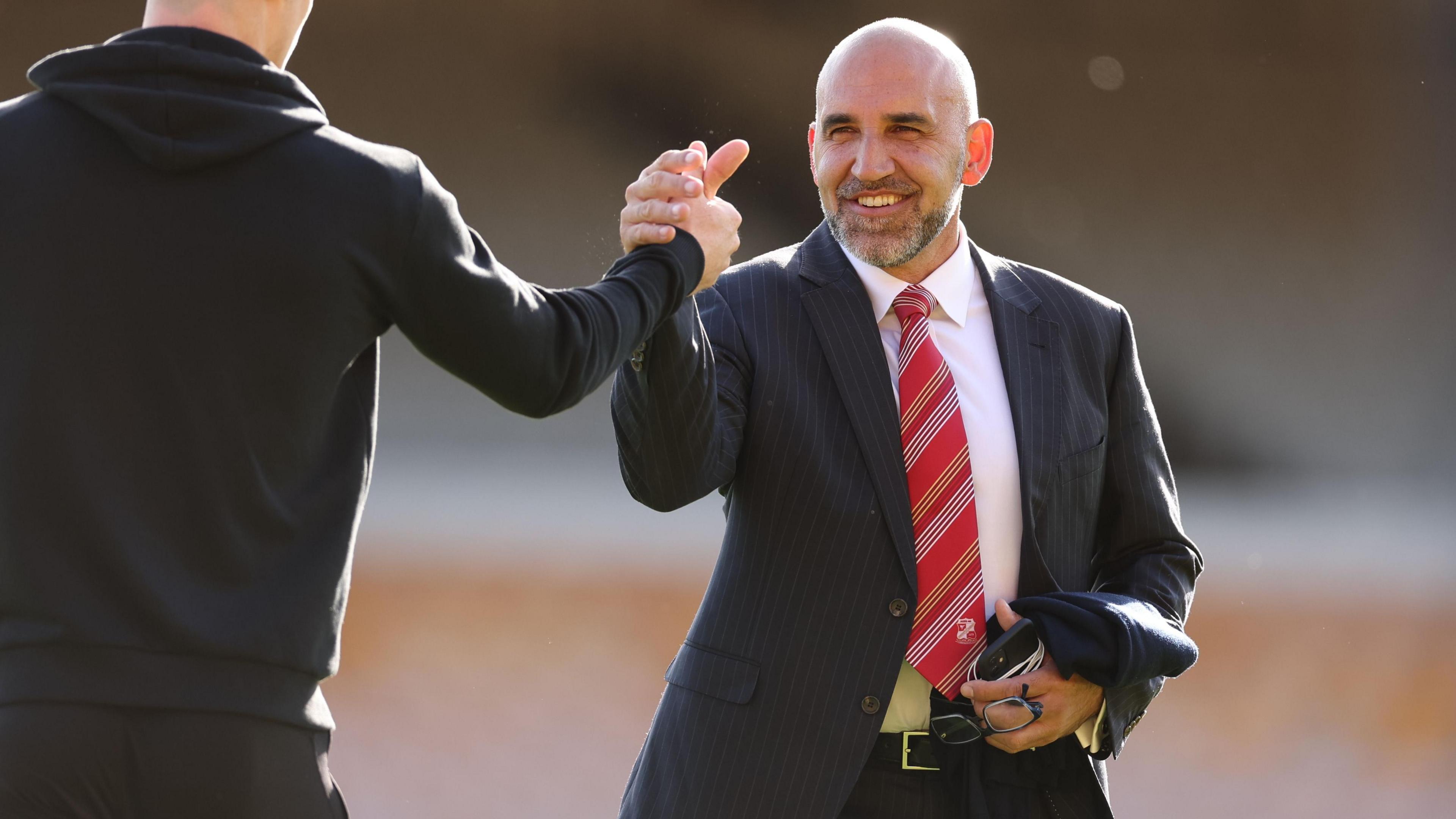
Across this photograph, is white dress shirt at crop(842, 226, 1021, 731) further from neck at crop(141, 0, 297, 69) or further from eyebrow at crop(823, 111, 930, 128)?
neck at crop(141, 0, 297, 69)

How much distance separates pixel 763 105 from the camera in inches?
274

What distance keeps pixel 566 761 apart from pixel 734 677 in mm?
2919

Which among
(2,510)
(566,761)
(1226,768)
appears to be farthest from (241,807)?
(1226,768)

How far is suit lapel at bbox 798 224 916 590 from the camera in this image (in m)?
2.00

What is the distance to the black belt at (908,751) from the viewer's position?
6.46 ft

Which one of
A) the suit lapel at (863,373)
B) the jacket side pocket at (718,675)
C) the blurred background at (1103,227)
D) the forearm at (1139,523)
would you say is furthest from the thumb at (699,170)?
the blurred background at (1103,227)

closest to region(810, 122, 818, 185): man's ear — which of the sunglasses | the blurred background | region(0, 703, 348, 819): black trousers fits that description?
the sunglasses

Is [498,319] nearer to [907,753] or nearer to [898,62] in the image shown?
[907,753]

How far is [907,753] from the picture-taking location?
1.97m

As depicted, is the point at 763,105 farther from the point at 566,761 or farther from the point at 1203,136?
the point at 566,761

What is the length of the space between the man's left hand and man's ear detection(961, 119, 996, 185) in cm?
76

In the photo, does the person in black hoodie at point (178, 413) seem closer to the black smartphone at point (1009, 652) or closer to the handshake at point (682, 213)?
the handshake at point (682, 213)

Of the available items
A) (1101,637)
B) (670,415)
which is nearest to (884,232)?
(670,415)

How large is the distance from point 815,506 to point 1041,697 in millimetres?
385
